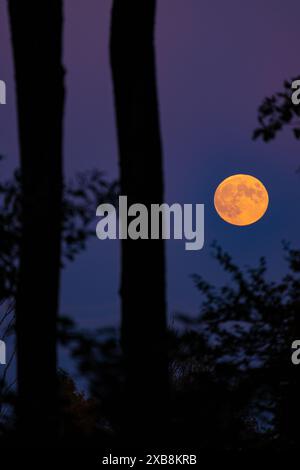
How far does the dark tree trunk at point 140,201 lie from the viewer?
8.80m

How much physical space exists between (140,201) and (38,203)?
1.27 meters

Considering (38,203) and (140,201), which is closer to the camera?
(140,201)

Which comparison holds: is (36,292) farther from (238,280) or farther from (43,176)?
(238,280)

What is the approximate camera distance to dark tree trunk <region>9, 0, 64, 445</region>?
9375 millimetres

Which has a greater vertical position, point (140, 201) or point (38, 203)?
point (38, 203)

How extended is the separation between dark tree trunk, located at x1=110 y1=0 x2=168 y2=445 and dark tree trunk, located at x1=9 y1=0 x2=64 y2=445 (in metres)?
0.83

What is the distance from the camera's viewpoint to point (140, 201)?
9133 mm

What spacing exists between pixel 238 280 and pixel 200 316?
4.21 ft

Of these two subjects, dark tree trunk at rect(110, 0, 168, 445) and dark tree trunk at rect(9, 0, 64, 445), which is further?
dark tree trunk at rect(9, 0, 64, 445)

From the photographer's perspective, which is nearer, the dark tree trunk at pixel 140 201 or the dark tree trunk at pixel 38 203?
the dark tree trunk at pixel 140 201

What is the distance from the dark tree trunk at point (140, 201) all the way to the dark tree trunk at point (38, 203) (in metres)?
0.83

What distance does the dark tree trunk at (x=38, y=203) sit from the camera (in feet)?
30.8

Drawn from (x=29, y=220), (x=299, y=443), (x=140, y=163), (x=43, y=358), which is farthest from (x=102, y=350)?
(x=299, y=443)

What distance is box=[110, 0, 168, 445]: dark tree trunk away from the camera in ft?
28.9
